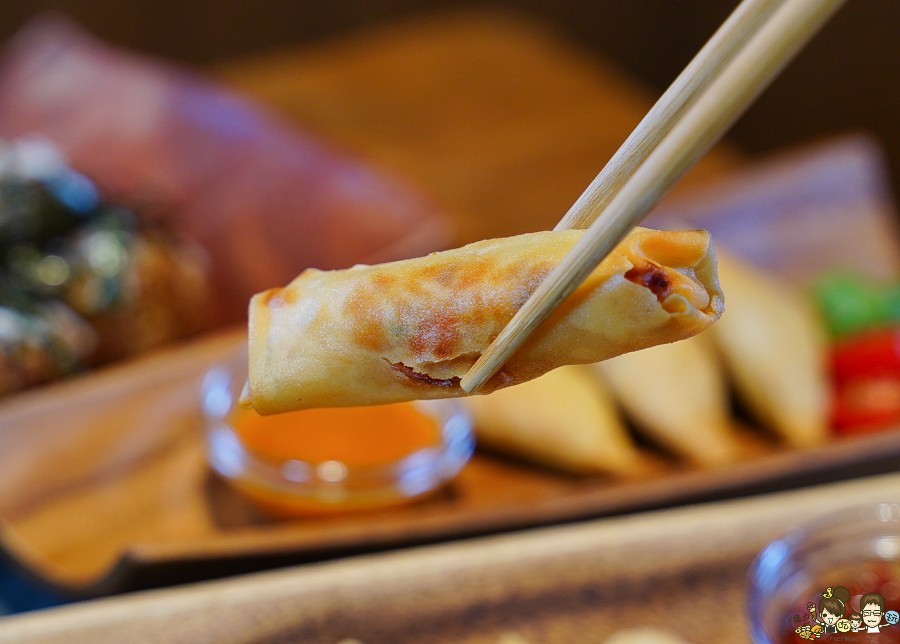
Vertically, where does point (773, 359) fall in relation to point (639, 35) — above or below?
above

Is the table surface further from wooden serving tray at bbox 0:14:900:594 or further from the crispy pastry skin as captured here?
the crispy pastry skin

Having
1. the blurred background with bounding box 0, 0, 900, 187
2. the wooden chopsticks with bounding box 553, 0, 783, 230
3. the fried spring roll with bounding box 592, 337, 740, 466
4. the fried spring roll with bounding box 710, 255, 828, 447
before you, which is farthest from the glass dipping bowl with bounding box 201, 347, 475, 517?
the blurred background with bounding box 0, 0, 900, 187

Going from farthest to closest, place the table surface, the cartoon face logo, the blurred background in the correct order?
the blurred background
the table surface
the cartoon face logo

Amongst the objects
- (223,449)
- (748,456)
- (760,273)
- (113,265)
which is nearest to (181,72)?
(113,265)

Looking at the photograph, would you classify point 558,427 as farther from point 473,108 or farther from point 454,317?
point 473,108

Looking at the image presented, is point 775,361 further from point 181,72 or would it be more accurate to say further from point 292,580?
point 181,72

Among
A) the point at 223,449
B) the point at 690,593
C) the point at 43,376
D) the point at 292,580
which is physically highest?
the point at 690,593

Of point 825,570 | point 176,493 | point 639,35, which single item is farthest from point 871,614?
point 639,35
